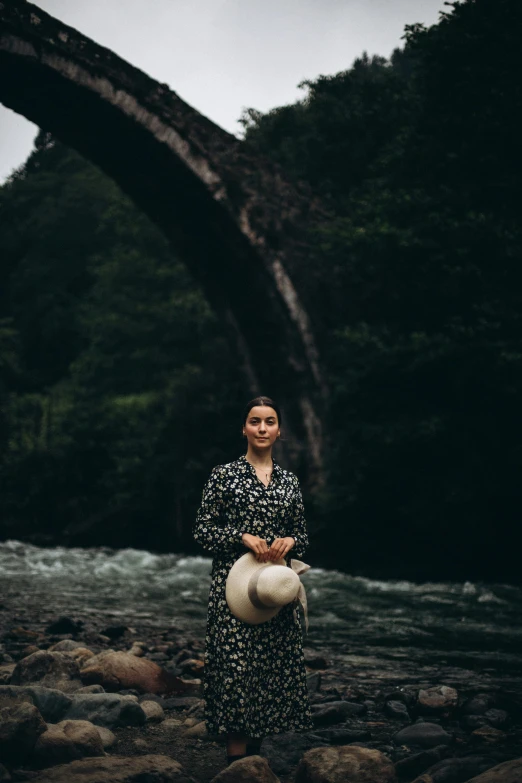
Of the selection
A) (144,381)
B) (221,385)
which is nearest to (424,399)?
(221,385)

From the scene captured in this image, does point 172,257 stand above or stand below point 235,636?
above

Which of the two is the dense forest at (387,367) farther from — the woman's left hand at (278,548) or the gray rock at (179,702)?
the woman's left hand at (278,548)

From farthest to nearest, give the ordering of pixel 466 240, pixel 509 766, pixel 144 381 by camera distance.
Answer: pixel 144 381
pixel 466 240
pixel 509 766

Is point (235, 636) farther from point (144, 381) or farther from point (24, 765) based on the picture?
point (144, 381)

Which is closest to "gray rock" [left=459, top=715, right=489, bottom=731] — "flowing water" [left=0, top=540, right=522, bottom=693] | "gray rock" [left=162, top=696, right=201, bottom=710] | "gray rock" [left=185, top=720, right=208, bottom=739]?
"flowing water" [left=0, top=540, right=522, bottom=693]

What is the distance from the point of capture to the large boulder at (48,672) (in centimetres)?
410

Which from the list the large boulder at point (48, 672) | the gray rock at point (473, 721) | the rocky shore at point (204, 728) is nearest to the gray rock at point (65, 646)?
the rocky shore at point (204, 728)

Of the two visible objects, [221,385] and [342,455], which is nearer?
[342,455]

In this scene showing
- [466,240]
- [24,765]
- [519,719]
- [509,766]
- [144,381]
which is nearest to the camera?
[509,766]

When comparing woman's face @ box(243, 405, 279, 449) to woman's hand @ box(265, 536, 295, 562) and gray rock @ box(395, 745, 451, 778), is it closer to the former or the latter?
woman's hand @ box(265, 536, 295, 562)

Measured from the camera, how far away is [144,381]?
2039 centimetres

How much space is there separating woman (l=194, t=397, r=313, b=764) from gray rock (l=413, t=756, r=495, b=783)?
555 millimetres

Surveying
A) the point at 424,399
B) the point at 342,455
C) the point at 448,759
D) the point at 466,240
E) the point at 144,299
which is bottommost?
the point at 448,759

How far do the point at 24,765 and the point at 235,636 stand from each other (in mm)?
928
